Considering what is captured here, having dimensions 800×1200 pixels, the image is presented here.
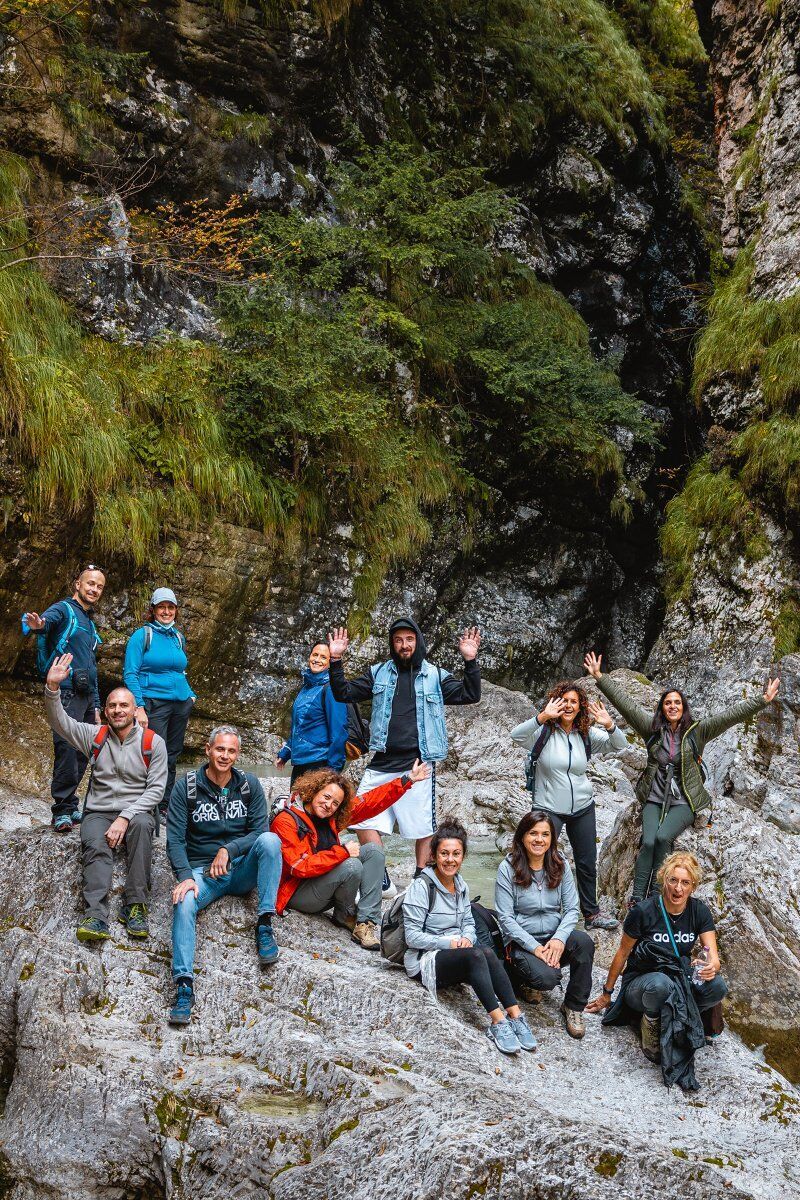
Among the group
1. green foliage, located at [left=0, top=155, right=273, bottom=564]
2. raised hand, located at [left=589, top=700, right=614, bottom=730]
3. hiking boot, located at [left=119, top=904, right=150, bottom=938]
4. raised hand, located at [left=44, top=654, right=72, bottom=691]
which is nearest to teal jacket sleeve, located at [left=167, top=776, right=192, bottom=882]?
hiking boot, located at [left=119, top=904, right=150, bottom=938]

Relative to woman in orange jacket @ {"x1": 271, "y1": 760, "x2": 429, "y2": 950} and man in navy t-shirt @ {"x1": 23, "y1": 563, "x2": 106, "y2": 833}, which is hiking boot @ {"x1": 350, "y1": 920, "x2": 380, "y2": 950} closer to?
woman in orange jacket @ {"x1": 271, "y1": 760, "x2": 429, "y2": 950}

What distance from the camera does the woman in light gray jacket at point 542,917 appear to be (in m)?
Answer: 5.23

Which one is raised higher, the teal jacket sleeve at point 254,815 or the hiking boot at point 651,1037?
the teal jacket sleeve at point 254,815

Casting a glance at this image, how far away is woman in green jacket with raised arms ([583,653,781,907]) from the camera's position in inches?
251

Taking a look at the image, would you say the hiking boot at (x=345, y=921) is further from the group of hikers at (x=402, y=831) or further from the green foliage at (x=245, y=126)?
the green foliage at (x=245, y=126)

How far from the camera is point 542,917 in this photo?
536 centimetres

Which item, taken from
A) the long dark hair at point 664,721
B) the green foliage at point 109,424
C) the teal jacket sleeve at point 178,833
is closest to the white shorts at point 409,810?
the teal jacket sleeve at point 178,833

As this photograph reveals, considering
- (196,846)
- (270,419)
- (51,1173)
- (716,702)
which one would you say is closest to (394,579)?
(270,419)

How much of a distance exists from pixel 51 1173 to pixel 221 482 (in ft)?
27.1

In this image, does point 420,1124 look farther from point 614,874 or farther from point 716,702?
point 716,702

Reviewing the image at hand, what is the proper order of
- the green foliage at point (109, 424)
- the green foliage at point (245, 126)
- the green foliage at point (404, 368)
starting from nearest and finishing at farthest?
1. the green foliage at point (109, 424)
2. the green foliage at point (404, 368)
3. the green foliage at point (245, 126)

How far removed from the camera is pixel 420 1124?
12.1ft

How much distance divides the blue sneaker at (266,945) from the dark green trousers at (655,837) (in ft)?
9.32

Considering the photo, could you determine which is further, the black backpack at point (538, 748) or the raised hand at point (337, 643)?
the black backpack at point (538, 748)
